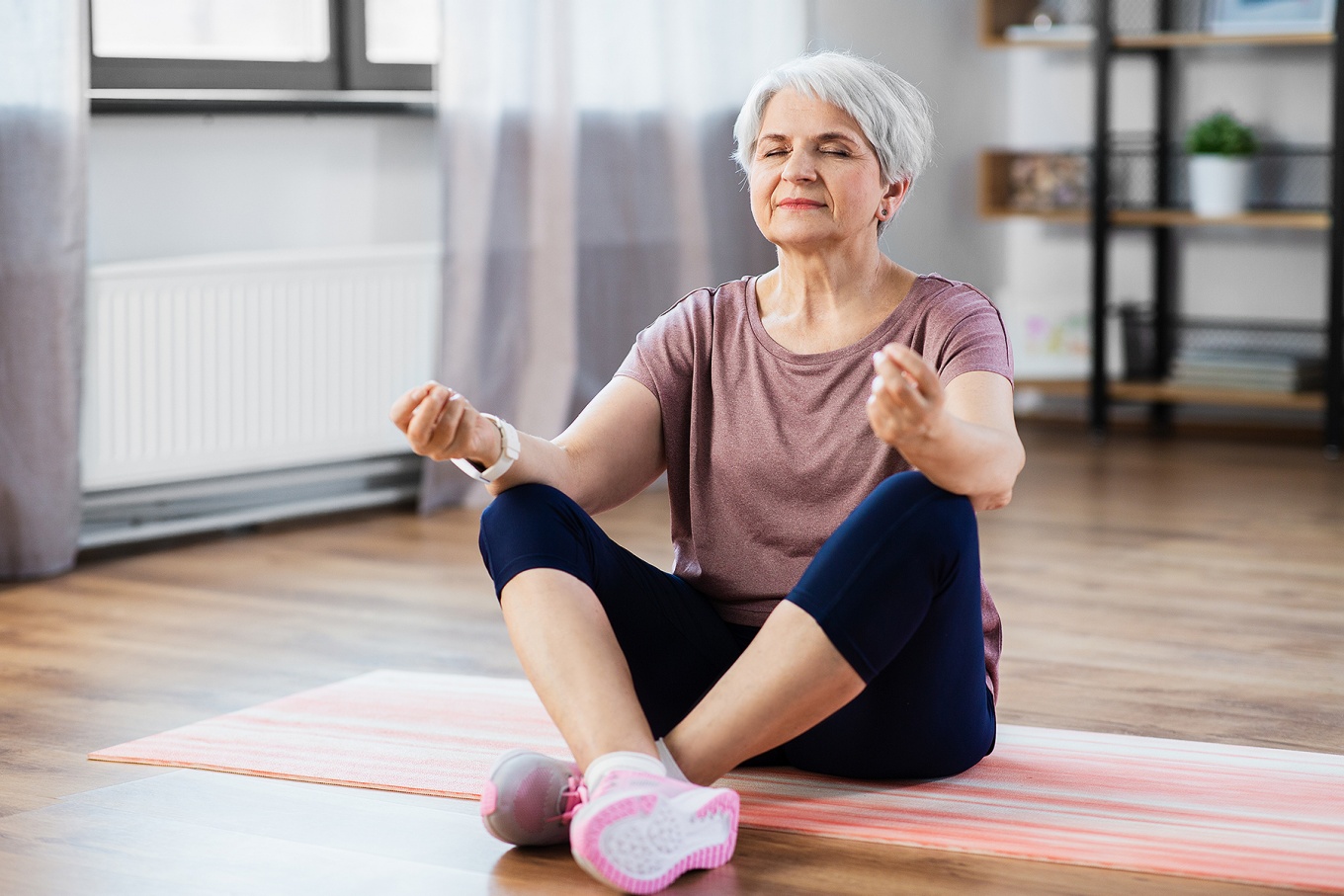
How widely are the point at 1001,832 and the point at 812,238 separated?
63 centimetres

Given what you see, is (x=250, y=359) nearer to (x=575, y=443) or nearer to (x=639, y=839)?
(x=575, y=443)

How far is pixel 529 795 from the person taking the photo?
1.64 metres

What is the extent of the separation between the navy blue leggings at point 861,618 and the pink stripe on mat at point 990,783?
6 cm

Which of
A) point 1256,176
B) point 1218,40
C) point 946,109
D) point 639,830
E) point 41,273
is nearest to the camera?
point 639,830

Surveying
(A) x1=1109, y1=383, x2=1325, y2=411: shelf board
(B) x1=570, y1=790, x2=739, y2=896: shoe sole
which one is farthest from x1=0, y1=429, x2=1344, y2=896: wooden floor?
(A) x1=1109, y1=383, x2=1325, y2=411: shelf board

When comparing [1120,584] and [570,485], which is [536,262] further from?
[570,485]

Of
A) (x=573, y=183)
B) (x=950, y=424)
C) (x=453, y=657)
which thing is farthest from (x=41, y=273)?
(x=950, y=424)

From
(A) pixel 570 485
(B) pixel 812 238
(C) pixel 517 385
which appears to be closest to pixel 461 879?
(A) pixel 570 485

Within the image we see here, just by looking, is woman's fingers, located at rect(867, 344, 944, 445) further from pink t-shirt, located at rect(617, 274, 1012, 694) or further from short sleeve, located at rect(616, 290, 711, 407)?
short sleeve, located at rect(616, 290, 711, 407)

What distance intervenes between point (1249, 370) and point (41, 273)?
10.1ft

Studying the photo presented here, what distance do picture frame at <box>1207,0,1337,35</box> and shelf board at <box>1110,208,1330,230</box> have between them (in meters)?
0.48

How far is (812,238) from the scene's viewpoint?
1.85 metres

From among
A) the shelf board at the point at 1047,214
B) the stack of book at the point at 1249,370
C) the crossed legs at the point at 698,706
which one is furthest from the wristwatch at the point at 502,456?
the shelf board at the point at 1047,214

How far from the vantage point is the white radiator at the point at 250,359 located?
340 centimetres
